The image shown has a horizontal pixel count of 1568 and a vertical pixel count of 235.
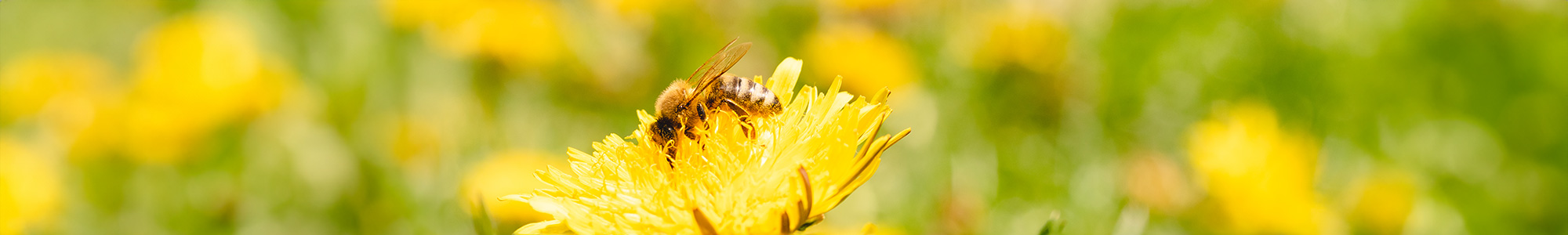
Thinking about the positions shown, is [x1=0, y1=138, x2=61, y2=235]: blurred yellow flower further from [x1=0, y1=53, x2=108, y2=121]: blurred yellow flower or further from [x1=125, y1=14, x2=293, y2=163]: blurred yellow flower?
[x1=0, y1=53, x2=108, y2=121]: blurred yellow flower

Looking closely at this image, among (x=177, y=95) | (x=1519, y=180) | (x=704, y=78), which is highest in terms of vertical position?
(x=177, y=95)

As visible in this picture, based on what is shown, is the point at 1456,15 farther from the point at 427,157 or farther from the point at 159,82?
the point at 159,82

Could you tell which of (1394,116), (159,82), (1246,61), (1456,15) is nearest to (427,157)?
(159,82)

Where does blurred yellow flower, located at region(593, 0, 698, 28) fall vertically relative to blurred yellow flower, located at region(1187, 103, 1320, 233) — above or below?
above

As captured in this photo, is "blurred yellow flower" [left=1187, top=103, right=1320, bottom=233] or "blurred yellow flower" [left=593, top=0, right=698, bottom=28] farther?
"blurred yellow flower" [left=593, top=0, right=698, bottom=28]

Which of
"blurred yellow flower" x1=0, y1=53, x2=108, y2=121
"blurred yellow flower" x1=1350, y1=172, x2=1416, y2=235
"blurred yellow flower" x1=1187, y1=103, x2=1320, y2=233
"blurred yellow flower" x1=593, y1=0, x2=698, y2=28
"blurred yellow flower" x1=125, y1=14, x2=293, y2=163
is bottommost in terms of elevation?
"blurred yellow flower" x1=1350, y1=172, x2=1416, y2=235

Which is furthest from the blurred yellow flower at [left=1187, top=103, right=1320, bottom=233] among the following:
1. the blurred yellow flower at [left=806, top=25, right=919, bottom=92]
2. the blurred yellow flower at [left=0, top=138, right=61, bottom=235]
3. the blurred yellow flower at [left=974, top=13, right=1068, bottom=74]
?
the blurred yellow flower at [left=0, top=138, right=61, bottom=235]

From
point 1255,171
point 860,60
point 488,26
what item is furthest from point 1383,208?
point 488,26
